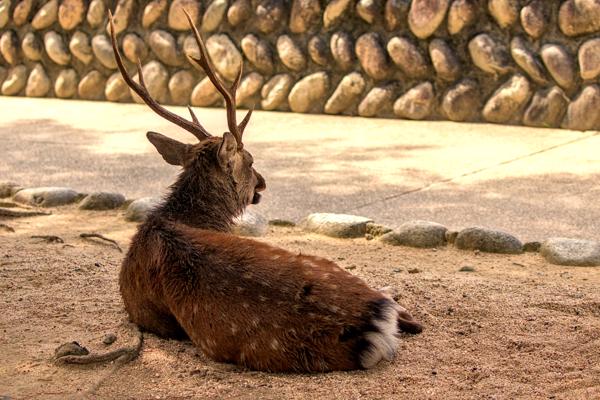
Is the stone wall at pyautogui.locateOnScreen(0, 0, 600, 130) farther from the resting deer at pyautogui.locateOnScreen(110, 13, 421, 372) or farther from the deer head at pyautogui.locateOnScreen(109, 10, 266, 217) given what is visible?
the resting deer at pyautogui.locateOnScreen(110, 13, 421, 372)

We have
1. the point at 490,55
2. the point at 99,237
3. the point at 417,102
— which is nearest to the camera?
the point at 99,237

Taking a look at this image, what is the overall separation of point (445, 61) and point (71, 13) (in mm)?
4429

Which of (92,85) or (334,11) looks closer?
(334,11)

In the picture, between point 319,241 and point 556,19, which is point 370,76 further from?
point 319,241

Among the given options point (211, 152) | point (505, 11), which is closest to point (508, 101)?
point (505, 11)

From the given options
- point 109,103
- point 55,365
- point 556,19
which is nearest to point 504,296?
point 55,365

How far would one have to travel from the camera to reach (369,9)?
902 cm

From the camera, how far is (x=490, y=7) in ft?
28.0

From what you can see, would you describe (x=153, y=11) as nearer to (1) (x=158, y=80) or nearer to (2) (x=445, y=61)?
(1) (x=158, y=80)

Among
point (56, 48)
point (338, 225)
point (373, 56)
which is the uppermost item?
point (373, 56)

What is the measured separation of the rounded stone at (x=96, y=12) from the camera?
1073 cm

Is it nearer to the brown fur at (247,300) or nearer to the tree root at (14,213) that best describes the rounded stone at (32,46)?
the tree root at (14,213)

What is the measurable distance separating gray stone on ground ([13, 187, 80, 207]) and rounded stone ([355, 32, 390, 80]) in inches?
126

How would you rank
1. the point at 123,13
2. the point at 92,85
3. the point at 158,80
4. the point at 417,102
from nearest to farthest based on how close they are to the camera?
1. the point at 417,102
2. the point at 158,80
3. the point at 123,13
4. the point at 92,85
